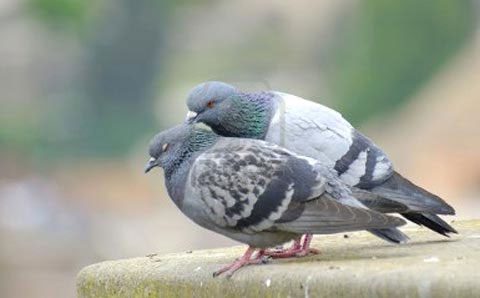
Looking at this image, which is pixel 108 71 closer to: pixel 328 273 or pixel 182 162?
pixel 182 162

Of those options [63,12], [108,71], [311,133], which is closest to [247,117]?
[311,133]

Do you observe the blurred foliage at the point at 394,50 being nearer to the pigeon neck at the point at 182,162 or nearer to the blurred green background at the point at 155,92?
the blurred green background at the point at 155,92

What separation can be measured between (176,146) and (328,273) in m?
1.52

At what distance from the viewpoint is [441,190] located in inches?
1432

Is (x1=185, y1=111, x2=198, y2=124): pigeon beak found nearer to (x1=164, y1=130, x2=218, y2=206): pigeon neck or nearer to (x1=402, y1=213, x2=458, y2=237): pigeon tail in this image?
(x1=164, y1=130, x2=218, y2=206): pigeon neck

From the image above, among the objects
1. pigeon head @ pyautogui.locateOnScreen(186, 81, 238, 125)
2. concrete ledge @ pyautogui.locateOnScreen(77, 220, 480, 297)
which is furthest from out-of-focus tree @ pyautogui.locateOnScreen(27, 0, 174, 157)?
concrete ledge @ pyautogui.locateOnScreen(77, 220, 480, 297)

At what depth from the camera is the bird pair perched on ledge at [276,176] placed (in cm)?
880

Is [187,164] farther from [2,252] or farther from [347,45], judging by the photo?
[347,45]

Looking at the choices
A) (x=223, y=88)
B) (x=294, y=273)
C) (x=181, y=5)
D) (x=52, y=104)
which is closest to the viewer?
(x=294, y=273)

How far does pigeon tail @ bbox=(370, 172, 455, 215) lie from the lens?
30.8ft

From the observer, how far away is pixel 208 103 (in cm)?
991

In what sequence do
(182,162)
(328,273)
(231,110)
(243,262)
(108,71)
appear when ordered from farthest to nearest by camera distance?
(108,71) < (231,110) < (182,162) < (243,262) < (328,273)

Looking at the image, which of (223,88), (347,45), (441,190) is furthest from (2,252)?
(347,45)

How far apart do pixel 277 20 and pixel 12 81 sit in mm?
14297
